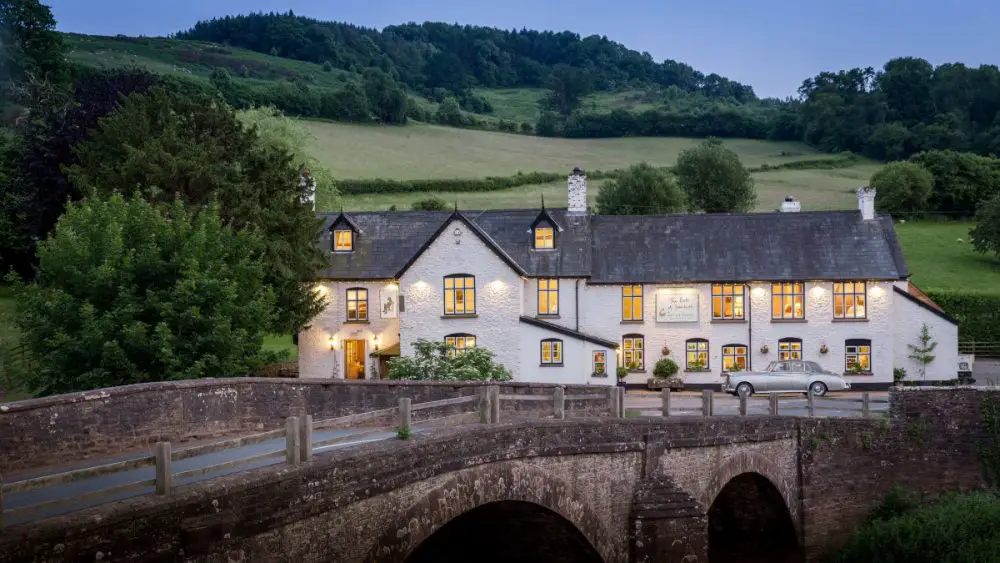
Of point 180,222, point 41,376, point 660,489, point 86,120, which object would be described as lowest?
point 660,489

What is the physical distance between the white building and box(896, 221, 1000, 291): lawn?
22.0 metres

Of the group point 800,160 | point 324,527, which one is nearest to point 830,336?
point 324,527

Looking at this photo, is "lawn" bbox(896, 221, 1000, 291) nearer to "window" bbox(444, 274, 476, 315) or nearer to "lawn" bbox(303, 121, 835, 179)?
"lawn" bbox(303, 121, 835, 179)

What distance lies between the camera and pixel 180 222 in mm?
33156

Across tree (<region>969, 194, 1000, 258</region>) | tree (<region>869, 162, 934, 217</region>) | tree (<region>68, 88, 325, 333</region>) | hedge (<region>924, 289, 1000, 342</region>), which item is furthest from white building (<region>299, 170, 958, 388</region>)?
tree (<region>869, 162, 934, 217</region>)

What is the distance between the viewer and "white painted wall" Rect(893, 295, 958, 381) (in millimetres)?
51906

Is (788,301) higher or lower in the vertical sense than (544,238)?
lower

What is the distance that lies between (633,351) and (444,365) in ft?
41.4

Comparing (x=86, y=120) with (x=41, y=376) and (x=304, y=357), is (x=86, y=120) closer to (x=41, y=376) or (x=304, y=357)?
(x=304, y=357)

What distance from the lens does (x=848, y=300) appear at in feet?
166

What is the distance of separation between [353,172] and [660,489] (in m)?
73.5

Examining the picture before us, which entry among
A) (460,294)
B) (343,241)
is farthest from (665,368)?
(343,241)

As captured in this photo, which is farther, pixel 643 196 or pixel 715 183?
pixel 715 183

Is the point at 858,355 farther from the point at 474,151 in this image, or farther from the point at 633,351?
the point at 474,151
